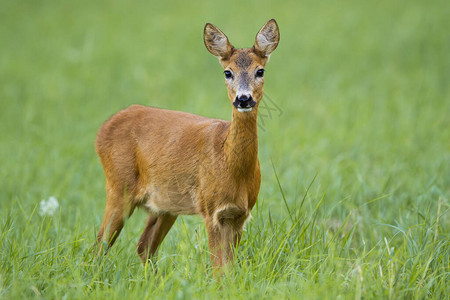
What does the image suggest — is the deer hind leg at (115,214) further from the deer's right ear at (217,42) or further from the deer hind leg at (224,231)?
the deer's right ear at (217,42)

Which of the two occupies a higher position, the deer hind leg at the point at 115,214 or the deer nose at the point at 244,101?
the deer nose at the point at 244,101

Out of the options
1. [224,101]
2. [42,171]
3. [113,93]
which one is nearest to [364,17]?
[224,101]

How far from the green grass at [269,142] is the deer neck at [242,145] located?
13.4 inches

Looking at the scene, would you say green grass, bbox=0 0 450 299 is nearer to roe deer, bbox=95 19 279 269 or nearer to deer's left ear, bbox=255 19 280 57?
roe deer, bbox=95 19 279 269

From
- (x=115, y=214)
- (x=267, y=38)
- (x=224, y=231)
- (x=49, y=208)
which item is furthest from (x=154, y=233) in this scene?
(x=267, y=38)

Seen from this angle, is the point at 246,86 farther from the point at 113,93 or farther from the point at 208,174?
the point at 113,93

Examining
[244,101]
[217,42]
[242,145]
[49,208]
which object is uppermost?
[217,42]

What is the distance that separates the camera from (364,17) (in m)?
13.9

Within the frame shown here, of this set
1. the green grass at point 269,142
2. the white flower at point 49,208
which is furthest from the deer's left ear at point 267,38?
the white flower at point 49,208

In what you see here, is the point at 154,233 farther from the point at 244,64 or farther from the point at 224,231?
the point at 244,64

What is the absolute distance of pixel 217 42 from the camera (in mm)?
4516

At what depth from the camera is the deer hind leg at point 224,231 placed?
436 cm

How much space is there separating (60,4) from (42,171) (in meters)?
9.76

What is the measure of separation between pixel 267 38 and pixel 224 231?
A: 1.39m
